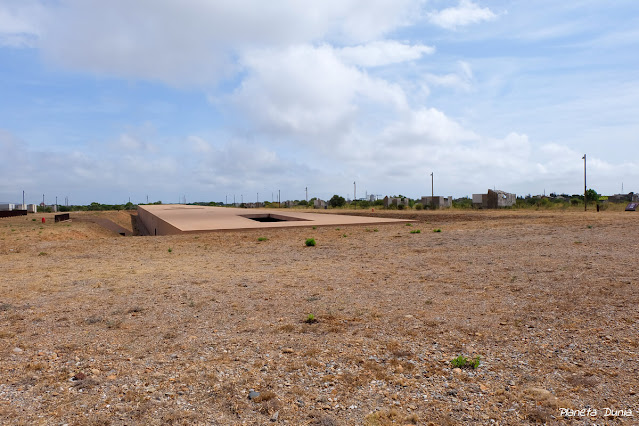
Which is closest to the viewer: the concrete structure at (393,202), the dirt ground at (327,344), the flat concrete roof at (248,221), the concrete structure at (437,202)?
the dirt ground at (327,344)

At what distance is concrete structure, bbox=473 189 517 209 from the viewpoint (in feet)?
111

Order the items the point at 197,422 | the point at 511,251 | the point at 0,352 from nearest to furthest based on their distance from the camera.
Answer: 1. the point at 197,422
2. the point at 0,352
3. the point at 511,251

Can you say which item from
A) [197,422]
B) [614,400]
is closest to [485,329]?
[614,400]

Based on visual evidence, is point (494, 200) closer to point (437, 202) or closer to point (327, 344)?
point (437, 202)

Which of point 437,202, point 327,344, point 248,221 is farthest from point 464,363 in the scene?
point 437,202

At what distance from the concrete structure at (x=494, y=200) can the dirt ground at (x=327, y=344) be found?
29.5 meters

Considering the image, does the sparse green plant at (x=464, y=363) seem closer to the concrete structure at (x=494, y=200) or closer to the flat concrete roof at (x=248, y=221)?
the flat concrete roof at (x=248, y=221)

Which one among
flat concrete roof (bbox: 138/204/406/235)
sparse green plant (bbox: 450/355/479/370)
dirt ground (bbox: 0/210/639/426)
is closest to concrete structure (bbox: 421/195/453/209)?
flat concrete roof (bbox: 138/204/406/235)

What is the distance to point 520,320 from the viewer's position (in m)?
3.51

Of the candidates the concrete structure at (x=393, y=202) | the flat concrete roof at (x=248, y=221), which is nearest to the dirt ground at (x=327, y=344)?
the flat concrete roof at (x=248, y=221)

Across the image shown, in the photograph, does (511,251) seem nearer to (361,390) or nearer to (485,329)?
(485,329)

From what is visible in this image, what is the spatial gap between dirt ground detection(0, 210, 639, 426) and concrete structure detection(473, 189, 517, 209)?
96.7ft

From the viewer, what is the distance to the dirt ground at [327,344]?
2.21m

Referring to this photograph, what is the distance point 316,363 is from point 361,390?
Result: 45 cm
